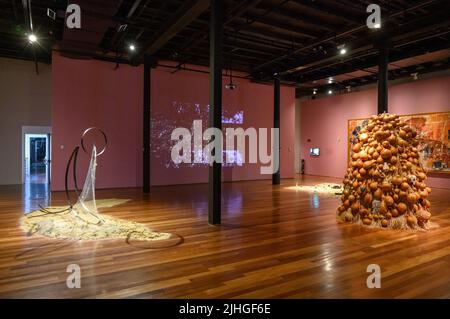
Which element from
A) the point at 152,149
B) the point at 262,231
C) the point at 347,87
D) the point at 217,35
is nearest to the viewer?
the point at 262,231

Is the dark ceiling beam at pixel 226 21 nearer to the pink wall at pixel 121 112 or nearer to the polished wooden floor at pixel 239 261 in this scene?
the pink wall at pixel 121 112

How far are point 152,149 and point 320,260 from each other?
7409 mm

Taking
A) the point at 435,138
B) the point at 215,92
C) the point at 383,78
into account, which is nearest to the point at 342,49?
the point at 383,78

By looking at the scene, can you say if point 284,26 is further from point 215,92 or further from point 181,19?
point 215,92

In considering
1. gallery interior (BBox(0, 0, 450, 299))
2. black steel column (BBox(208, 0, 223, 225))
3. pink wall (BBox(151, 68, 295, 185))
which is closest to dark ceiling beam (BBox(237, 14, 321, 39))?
gallery interior (BBox(0, 0, 450, 299))

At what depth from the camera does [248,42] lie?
27.9 ft

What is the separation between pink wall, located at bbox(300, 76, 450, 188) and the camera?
32.0ft

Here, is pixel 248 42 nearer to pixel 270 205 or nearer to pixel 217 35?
pixel 217 35

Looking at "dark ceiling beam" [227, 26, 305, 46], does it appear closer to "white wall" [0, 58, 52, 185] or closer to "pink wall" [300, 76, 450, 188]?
"pink wall" [300, 76, 450, 188]

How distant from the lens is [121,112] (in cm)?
948

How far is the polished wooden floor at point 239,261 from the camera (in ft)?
8.66
